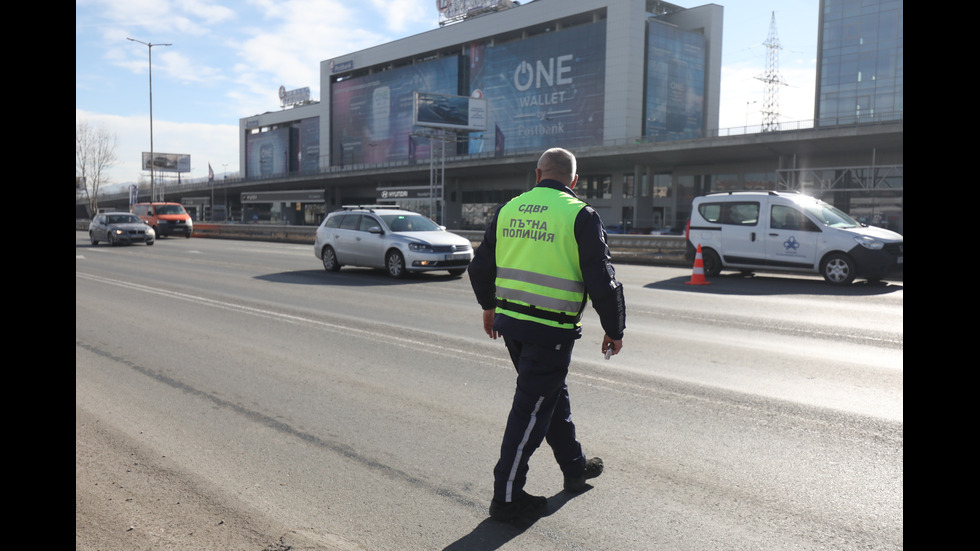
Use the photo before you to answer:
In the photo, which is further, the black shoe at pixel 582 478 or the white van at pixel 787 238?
the white van at pixel 787 238

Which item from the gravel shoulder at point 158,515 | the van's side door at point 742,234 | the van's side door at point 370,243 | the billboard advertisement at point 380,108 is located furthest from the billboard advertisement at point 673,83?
the gravel shoulder at point 158,515

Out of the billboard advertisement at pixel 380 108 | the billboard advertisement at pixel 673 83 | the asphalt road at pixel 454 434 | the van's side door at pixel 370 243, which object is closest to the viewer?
the asphalt road at pixel 454 434

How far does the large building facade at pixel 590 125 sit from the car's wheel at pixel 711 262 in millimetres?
27375

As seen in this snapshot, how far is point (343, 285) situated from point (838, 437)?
11052 millimetres

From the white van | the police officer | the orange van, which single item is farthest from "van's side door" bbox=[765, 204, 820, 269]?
the orange van

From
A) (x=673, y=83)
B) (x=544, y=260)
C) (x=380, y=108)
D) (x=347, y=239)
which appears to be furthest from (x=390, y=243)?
(x=380, y=108)

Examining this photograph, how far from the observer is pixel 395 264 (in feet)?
51.7

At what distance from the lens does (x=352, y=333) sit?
8.79 metres

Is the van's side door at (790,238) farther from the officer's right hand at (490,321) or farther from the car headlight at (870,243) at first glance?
the officer's right hand at (490,321)

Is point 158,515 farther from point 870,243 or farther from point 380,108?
point 380,108

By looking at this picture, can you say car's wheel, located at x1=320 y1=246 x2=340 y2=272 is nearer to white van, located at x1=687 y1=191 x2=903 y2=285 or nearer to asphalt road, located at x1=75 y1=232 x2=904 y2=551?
asphalt road, located at x1=75 y1=232 x2=904 y2=551

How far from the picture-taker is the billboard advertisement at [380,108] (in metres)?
86.3

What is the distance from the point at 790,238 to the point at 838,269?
1106 mm

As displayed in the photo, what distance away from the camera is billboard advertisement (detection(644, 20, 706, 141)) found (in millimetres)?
68938
